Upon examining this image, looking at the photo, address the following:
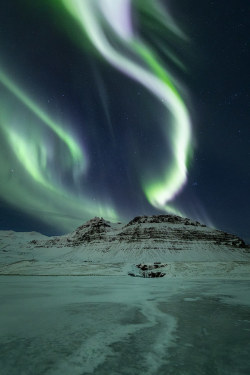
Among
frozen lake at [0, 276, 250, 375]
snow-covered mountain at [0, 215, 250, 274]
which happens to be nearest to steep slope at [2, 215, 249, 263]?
snow-covered mountain at [0, 215, 250, 274]

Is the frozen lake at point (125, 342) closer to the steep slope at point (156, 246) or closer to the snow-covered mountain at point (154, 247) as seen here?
the snow-covered mountain at point (154, 247)

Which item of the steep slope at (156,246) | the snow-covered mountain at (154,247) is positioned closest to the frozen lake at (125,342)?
the snow-covered mountain at (154,247)

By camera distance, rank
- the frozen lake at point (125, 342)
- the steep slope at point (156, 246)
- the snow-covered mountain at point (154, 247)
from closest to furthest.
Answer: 1. the frozen lake at point (125, 342)
2. the snow-covered mountain at point (154, 247)
3. the steep slope at point (156, 246)

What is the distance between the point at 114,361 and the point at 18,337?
416 centimetres

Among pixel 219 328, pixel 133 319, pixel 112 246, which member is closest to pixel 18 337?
pixel 133 319

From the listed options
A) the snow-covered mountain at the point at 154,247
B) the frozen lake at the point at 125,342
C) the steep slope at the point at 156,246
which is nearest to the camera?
the frozen lake at the point at 125,342

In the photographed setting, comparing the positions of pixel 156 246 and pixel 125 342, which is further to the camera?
pixel 156 246

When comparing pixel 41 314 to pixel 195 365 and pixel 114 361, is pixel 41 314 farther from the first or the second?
pixel 195 365

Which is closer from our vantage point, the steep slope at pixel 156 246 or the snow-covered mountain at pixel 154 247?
the snow-covered mountain at pixel 154 247

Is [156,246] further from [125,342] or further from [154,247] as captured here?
[125,342]

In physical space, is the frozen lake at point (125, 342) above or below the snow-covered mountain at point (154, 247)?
below

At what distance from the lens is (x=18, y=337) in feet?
30.2

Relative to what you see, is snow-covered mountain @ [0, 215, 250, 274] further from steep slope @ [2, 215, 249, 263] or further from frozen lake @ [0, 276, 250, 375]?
frozen lake @ [0, 276, 250, 375]

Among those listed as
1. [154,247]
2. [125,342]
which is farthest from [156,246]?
[125,342]
